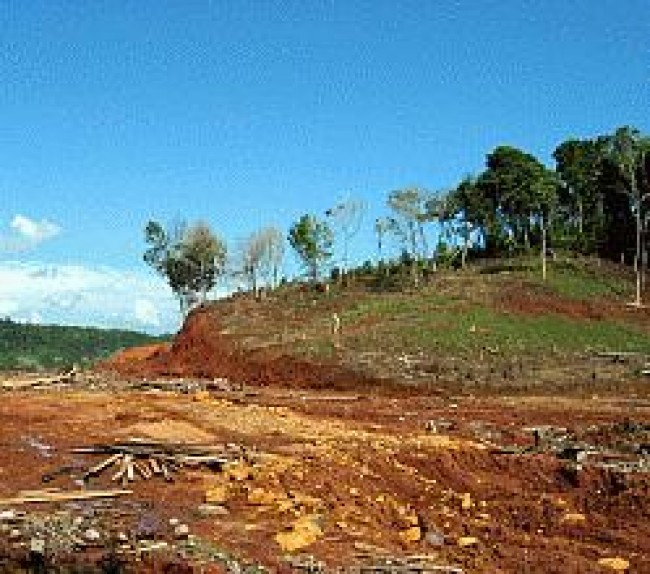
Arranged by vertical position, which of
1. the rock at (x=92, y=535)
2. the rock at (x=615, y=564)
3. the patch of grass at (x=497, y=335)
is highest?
the patch of grass at (x=497, y=335)

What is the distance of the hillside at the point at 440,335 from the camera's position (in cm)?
3400

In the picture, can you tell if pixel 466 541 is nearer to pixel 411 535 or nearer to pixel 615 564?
pixel 411 535

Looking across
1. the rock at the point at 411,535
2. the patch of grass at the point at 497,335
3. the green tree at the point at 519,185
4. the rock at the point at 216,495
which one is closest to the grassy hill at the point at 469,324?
the patch of grass at the point at 497,335

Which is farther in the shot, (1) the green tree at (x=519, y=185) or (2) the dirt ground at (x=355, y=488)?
(1) the green tree at (x=519, y=185)

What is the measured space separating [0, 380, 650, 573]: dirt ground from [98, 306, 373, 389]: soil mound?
434 inches

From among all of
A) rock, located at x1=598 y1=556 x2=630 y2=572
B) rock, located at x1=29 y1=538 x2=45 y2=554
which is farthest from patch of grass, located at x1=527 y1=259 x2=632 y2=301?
rock, located at x1=29 y1=538 x2=45 y2=554

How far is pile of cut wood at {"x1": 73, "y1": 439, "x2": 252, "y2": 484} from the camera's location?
47.9 feet

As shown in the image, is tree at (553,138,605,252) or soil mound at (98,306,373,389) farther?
tree at (553,138,605,252)

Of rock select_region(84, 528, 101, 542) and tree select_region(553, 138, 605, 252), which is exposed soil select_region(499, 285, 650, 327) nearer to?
tree select_region(553, 138, 605, 252)

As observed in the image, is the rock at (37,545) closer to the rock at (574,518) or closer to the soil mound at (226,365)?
the rock at (574,518)

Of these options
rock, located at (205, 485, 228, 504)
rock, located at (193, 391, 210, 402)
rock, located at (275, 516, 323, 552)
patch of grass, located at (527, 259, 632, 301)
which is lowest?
rock, located at (275, 516, 323, 552)

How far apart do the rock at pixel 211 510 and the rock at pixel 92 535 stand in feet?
5.16

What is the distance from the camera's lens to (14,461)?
15422 mm

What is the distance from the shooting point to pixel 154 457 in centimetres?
1512
